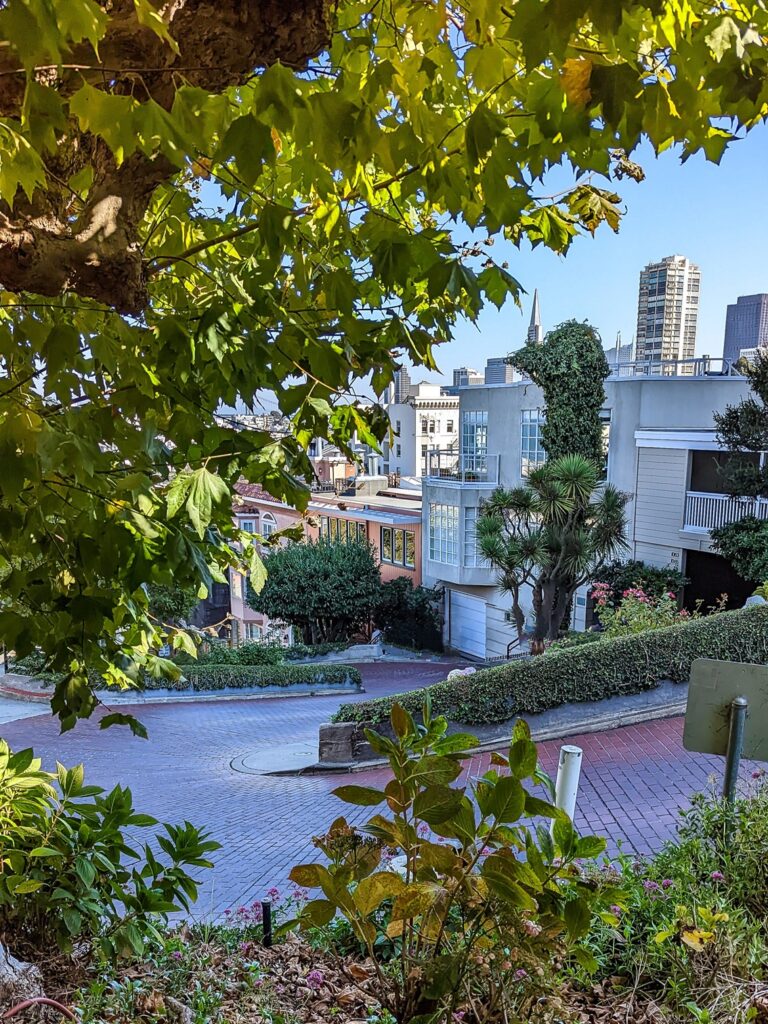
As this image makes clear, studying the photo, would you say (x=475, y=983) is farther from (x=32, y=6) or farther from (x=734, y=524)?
(x=734, y=524)

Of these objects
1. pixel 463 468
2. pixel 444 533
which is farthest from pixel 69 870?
pixel 463 468

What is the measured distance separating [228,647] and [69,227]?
19.9m

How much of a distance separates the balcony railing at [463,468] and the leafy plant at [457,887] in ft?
67.1

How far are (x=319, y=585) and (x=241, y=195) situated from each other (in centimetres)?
1969

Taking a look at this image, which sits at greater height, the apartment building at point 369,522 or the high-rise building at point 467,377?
the high-rise building at point 467,377

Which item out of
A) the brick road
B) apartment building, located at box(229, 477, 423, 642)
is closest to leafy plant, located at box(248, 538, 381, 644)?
apartment building, located at box(229, 477, 423, 642)

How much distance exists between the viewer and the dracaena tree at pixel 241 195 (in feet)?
4.92

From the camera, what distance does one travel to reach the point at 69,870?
102 inches

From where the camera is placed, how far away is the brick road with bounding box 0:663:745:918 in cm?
643

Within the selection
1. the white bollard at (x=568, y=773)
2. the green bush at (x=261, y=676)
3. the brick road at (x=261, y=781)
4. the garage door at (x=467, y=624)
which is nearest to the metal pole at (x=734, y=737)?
the brick road at (x=261, y=781)

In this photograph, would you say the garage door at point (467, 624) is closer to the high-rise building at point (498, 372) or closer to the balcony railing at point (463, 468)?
the balcony railing at point (463, 468)

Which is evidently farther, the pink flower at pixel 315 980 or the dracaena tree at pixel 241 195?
the pink flower at pixel 315 980

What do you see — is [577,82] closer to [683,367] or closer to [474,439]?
[683,367]

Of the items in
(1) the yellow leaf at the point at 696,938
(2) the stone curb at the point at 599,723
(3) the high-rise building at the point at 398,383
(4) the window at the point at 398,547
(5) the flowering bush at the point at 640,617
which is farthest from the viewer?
(4) the window at the point at 398,547
